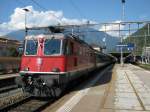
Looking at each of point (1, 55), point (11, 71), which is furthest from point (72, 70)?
point (11, 71)

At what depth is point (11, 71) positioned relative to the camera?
1410 inches

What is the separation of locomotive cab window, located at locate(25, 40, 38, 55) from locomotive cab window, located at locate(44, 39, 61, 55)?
500 mm

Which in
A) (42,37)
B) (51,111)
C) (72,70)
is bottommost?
(51,111)

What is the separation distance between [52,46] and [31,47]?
1.06 metres

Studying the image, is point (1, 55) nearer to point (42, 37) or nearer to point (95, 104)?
point (42, 37)

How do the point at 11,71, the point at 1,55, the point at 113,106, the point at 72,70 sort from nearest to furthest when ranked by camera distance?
the point at 113,106
the point at 72,70
the point at 1,55
the point at 11,71

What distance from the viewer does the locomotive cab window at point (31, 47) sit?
1570 centimetres

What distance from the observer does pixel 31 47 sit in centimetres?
1587

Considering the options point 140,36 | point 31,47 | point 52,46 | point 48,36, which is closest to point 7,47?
point 31,47

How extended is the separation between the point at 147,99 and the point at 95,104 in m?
2.53

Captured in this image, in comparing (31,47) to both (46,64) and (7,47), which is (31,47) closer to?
(46,64)

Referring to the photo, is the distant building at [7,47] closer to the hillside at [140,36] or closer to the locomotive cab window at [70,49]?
the locomotive cab window at [70,49]

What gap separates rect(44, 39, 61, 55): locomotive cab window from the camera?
1536 cm

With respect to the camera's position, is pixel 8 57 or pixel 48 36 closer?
pixel 48 36
